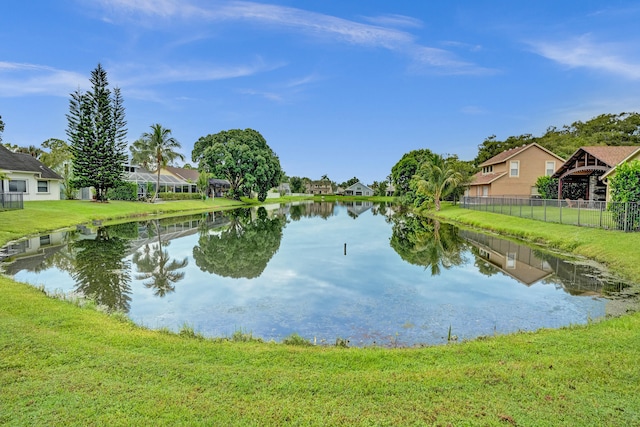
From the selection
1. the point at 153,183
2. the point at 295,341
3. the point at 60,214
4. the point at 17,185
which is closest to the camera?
the point at 295,341

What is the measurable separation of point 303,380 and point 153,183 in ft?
198

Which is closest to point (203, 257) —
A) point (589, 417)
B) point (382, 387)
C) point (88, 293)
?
point (88, 293)

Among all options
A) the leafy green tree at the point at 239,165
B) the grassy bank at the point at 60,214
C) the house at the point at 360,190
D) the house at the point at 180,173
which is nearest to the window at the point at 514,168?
the leafy green tree at the point at 239,165

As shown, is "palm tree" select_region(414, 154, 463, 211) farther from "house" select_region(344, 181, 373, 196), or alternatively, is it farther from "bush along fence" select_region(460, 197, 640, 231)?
"house" select_region(344, 181, 373, 196)

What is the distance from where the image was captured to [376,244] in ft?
70.0

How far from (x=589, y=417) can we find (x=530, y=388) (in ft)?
2.21

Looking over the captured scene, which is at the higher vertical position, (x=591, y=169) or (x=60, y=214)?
(x=591, y=169)

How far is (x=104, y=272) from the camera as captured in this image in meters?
13.1

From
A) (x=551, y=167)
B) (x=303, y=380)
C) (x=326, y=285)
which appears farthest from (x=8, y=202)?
(x=551, y=167)

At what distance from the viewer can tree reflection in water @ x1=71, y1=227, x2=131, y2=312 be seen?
33.5 feet

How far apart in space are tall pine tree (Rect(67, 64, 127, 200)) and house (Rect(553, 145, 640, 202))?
152 ft

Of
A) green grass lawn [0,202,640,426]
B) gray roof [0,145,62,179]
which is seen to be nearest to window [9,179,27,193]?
gray roof [0,145,62,179]

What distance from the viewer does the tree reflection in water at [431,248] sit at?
16.1 meters

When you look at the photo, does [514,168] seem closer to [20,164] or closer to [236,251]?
[236,251]
